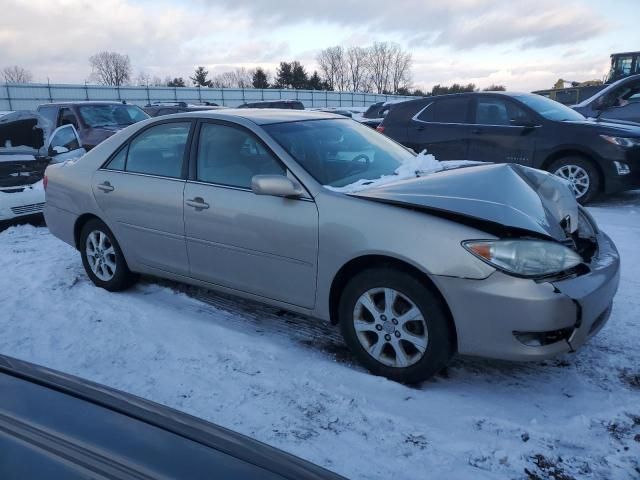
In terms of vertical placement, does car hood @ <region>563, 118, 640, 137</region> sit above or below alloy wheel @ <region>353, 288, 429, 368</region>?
above

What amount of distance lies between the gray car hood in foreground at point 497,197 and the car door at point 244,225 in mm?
496

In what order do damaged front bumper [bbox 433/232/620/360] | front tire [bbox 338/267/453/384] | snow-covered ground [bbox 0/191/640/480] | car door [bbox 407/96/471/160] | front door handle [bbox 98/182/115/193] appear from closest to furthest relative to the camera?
snow-covered ground [bbox 0/191/640/480] → damaged front bumper [bbox 433/232/620/360] → front tire [bbox 338/267/453/384] → front door handle [bbox 98/182/115/193] → car door [bbox 407/96/471/160]

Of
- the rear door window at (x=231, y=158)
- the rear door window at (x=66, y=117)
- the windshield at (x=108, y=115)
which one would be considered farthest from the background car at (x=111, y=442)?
the rear door window at (x=66, y=117)

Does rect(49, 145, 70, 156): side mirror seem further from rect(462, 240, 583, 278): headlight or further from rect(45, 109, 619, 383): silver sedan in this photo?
rect(462, 240, 583, 278): headlight

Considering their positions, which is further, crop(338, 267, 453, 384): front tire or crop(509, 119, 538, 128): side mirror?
crop(509, 119, 538, 128): side mirror

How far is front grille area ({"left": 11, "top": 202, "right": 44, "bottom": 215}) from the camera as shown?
7.12 meters

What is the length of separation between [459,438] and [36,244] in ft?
18.1

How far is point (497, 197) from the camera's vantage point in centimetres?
318

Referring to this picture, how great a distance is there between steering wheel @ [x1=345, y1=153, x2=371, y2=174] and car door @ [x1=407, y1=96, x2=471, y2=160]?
455 centimetres

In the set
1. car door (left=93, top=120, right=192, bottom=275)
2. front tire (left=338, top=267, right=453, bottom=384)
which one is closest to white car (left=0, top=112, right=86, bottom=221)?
car door (left=93, top=120, right=192, bottom=275)

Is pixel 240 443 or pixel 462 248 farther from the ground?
pixel 462 248

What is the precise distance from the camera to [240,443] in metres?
1.59

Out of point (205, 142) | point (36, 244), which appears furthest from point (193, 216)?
point (36, 244)

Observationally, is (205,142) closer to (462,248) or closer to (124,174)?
(124,174)
